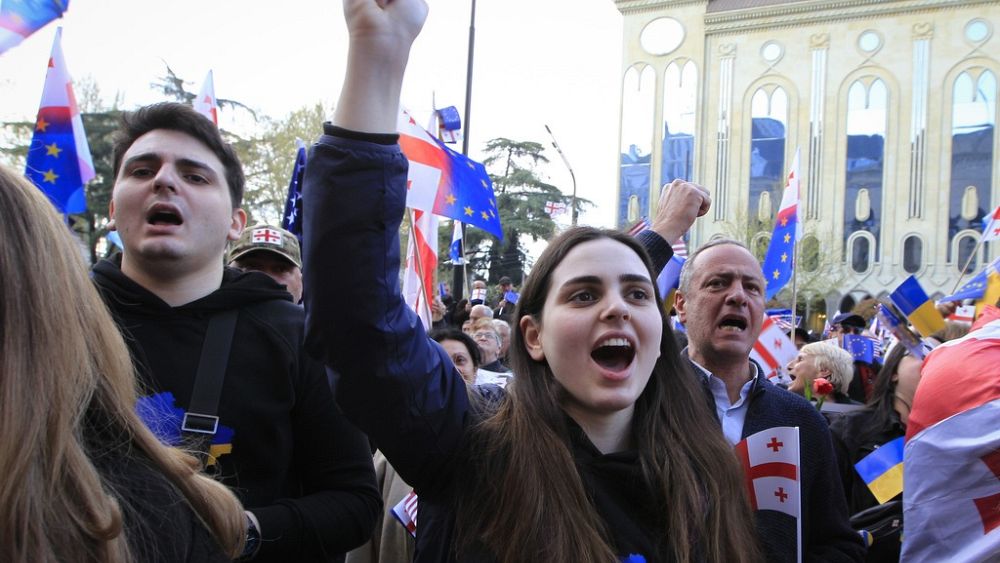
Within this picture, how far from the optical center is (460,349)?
15.4 ft

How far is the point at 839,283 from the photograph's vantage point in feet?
138

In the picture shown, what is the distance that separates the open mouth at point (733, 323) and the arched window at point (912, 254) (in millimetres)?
43997

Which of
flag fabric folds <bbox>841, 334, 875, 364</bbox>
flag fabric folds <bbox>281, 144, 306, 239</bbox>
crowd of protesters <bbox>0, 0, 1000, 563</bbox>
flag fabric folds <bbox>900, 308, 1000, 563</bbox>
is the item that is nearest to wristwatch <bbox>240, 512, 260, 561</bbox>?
crowd of protesters <bbox>0, 0, 1000, 563</bbox>

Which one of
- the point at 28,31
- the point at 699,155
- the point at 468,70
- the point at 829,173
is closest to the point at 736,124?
the point at 699,155

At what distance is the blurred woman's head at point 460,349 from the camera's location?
466cm

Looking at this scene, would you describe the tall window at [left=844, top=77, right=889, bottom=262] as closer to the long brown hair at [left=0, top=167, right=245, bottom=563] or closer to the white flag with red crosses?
the white flag with red crosses

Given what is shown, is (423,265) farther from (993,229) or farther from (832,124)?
(832,124)

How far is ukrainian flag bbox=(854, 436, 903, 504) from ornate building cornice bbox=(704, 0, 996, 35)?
150 feet

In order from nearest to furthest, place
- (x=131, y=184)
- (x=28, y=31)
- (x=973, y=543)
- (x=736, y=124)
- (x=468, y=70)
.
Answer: (x=973, y=543) < (x=131, y=184) < (x=28, y=31) < (x=468, y=70) < (x=736, y=124)

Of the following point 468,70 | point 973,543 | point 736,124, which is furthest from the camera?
point 736,124

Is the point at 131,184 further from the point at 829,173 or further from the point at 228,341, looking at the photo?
the point at 829,173

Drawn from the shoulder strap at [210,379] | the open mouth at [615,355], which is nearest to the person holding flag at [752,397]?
the open mouth at [615,355]

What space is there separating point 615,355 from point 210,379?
982 mm

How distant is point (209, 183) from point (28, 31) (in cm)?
232
